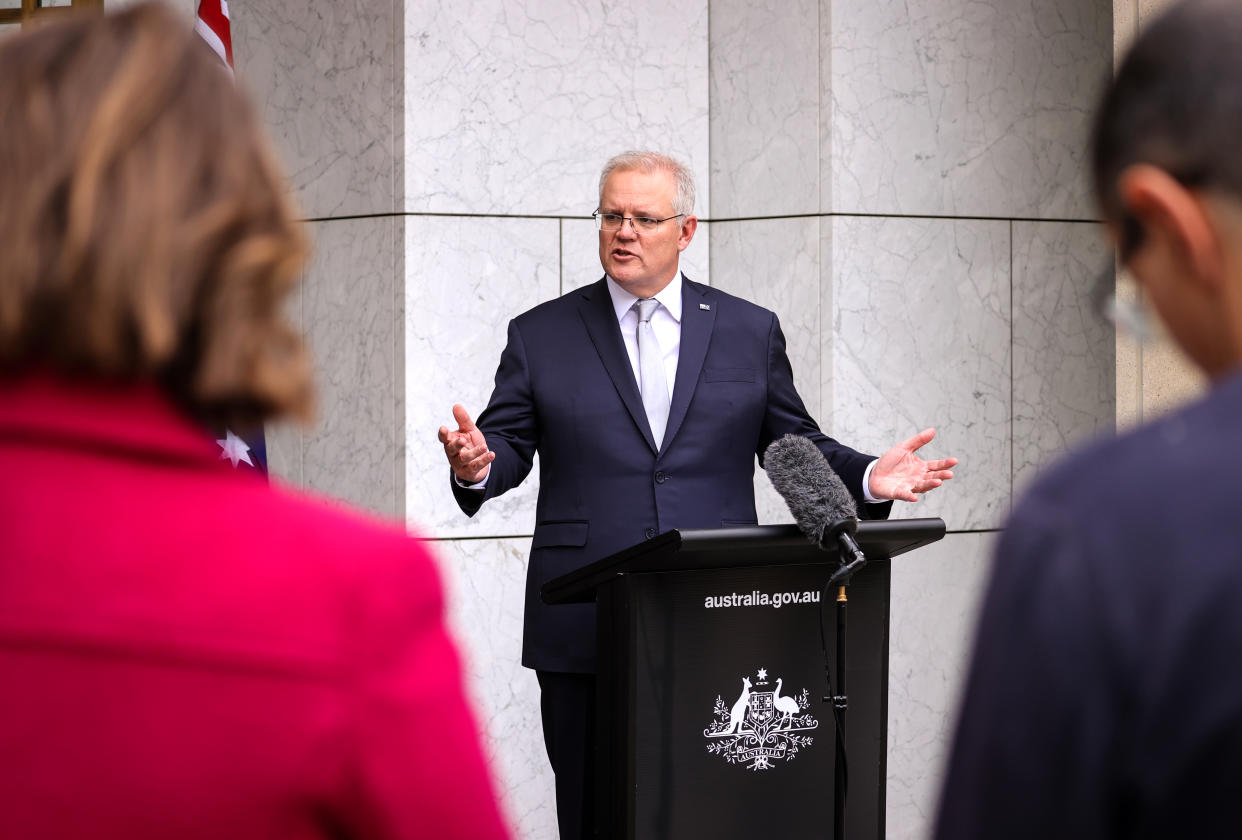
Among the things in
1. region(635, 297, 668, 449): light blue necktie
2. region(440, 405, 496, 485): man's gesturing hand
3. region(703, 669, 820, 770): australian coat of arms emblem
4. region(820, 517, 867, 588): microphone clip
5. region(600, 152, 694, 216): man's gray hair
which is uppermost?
region(600, 152, 694, 216): man's gray hair

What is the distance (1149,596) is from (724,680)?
256 centimetres

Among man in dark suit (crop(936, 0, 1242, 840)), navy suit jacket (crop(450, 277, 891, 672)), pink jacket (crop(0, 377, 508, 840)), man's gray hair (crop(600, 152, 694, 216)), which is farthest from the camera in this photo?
man's gray hair (crop(600, 152, 694, 216))

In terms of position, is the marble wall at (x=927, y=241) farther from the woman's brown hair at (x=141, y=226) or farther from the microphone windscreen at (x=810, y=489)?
the woman's brown hair at (x=141, y=226)

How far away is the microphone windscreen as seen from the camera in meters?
3.26

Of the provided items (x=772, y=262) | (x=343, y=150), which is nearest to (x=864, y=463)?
(x=772, y=262)

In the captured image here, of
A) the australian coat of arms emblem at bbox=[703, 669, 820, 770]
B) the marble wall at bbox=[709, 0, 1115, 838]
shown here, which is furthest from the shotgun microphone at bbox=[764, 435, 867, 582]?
the marble wall at bbox=[709, 0, 1115, 838]

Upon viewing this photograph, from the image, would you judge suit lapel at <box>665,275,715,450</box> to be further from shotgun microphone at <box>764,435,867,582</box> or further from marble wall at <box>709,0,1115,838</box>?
marble wall at <box>709,0,1115,838</box>

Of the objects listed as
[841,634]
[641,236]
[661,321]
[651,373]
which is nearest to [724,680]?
[841,634]

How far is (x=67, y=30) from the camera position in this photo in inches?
43.2

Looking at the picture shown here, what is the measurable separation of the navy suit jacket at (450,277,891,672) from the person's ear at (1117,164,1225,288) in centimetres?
284

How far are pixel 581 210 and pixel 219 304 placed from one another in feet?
16.2

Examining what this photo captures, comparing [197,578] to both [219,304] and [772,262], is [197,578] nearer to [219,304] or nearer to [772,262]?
[219,304]

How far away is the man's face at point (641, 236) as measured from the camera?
4156 millimetres

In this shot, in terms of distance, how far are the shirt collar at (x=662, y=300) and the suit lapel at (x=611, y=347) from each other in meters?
0.02
